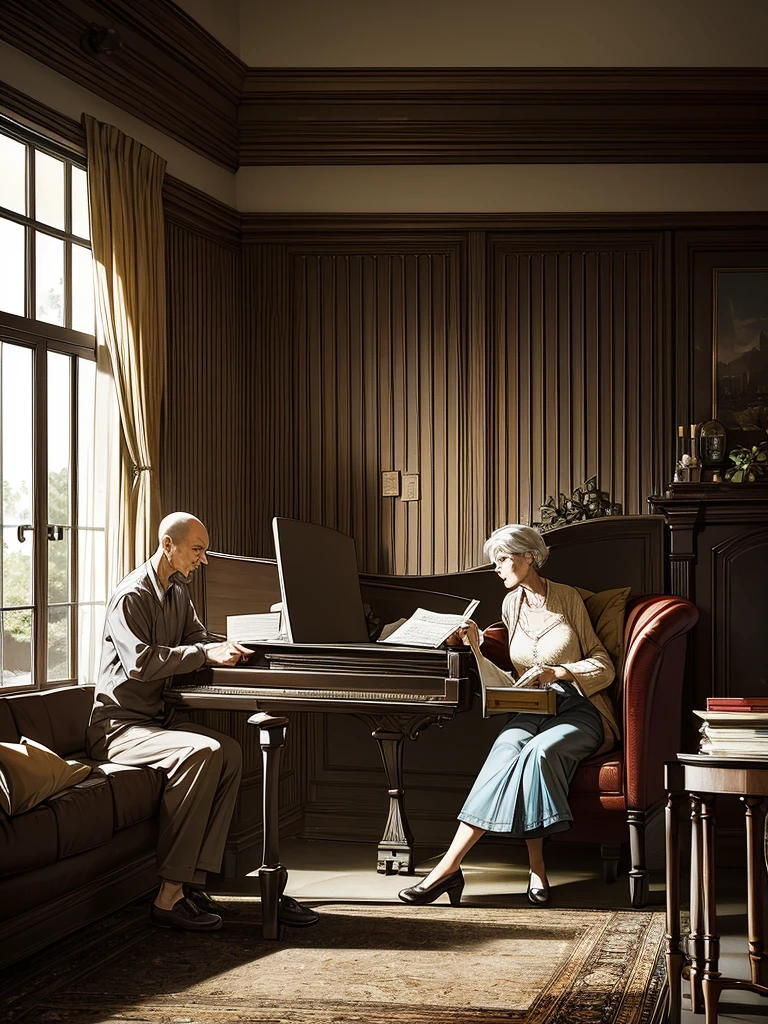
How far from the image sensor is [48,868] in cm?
367

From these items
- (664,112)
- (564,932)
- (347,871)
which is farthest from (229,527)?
(664,112)

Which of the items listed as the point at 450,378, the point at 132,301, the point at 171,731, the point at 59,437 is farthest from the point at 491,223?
the point at 171,731

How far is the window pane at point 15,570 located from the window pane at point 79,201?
133 centimetres

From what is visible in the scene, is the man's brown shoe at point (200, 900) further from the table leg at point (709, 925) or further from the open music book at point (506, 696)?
the table leg at point (709, 925)

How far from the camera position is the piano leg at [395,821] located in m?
4.89

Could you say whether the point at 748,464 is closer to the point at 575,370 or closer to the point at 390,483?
the point at 575,370

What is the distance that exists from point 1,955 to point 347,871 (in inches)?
69.8

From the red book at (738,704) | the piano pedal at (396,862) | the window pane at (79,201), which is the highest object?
the window pane at (79,201)

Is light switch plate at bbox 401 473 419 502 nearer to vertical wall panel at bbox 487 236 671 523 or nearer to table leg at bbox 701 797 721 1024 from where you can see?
vertical wall panel at bbox 487 236 671 523

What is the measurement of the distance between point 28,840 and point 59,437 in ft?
6.05

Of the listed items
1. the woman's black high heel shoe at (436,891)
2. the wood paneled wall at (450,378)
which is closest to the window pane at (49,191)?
the wood paneled wall at (450,378)

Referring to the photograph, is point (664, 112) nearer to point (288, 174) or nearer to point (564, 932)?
point (288, 174)

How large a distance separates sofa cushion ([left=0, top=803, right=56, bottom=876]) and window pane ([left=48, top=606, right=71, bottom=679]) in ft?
3.63

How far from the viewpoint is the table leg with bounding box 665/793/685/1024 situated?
3094mm
